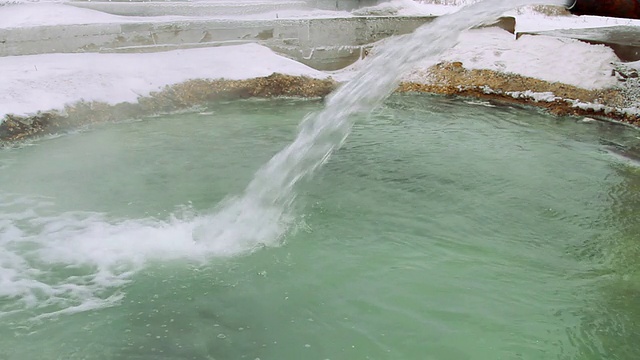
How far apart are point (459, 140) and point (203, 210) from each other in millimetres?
4351

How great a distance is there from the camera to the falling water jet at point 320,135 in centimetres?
530

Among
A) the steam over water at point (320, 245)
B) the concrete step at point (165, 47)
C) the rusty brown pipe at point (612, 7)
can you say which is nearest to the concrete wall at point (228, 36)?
the concrete step at point (165, 47)

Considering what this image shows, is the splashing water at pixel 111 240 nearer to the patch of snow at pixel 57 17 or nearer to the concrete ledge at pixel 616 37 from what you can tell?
the patch of snow at pixel 57 17

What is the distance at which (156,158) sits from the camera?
7.32 meters

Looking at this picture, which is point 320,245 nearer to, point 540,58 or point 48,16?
point 540,58

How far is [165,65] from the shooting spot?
10.5 m

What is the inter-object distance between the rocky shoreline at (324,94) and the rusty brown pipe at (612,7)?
5.35 metres

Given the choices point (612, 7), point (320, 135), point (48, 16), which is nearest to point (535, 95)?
point (320, 135)

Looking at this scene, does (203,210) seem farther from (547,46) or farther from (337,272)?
(547,46)

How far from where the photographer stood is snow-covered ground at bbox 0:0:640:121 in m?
8.79

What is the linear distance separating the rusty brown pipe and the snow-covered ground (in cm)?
582

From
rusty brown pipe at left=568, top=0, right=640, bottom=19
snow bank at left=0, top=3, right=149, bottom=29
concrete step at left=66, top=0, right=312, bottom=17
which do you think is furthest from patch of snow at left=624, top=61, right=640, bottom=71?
snow bank at left=0, top=3, right=149, bottom=29

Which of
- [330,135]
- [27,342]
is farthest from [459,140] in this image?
[27,342]

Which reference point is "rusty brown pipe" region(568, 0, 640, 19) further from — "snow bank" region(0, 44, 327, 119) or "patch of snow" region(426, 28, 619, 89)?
"snow bank" region(0, 44, 327, 119)
